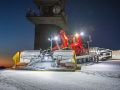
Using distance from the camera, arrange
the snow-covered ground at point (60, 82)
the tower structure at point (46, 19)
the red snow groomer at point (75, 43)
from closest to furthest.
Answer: the snow-covered ground at point (60, 82)
the red snow groomer at point (75, 43)
the tower structure at point (46, 19)

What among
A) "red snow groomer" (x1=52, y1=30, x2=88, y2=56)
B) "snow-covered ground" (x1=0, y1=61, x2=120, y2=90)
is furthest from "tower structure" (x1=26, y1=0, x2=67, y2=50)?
"snow-covered ground" (x1=0, y1=61, x2=120, y2=90)

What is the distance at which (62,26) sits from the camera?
49.0 metres

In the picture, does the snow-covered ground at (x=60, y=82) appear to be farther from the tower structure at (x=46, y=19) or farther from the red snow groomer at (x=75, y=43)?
the tower structure at (x=46, y=19)

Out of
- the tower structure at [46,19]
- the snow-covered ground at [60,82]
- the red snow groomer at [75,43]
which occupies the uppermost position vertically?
the tower structure at [46,19]

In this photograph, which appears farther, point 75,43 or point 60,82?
point 75,43

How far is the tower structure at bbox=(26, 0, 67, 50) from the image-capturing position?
1800 inches

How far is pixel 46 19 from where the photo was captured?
4619 cm

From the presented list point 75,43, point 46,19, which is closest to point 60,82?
point 75,43

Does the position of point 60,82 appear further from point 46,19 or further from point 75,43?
point 46,19

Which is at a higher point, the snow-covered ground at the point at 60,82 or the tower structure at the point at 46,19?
the tower structure at the point at 46,19

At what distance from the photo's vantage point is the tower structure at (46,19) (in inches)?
1800

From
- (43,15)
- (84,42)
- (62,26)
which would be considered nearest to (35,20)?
(43,15)

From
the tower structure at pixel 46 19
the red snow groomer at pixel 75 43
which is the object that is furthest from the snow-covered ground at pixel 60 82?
the tower structure at pixel 46 19

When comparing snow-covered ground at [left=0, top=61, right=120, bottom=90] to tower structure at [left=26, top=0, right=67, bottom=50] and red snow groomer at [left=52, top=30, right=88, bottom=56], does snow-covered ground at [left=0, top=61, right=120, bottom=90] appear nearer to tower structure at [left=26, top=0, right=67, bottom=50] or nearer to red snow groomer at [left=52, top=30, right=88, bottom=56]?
red snow groomer at [left=52, top=30, right=88, bottom=56]
